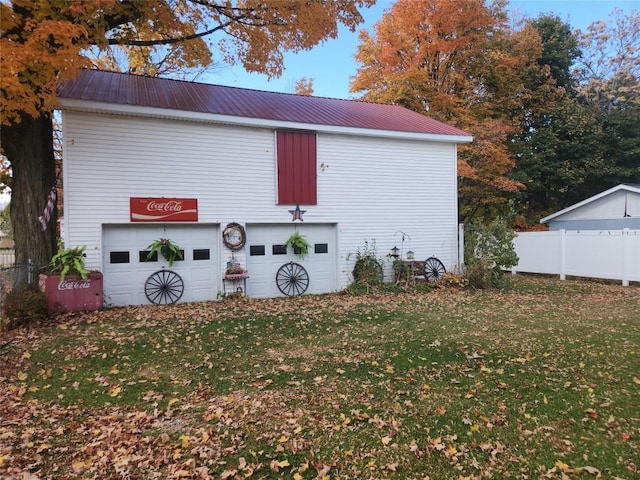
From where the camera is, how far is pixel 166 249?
374 inches

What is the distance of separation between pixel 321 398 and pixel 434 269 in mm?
8741

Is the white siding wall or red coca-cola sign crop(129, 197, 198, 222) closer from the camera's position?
the white siding wall

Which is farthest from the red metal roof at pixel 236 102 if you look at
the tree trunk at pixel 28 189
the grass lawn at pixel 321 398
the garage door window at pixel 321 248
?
the grass lawn at pixel 321 398

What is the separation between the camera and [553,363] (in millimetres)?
5145

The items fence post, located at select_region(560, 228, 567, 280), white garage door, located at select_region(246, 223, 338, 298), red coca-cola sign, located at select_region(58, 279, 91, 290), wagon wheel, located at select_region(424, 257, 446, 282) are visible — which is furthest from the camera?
fence post, located at select_region(560, 228, 567, 280)

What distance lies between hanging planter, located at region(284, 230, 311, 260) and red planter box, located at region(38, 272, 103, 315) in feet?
14.5

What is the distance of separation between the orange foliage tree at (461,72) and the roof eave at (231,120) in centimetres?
639

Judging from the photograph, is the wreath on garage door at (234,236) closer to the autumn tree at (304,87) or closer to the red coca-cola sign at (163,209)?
the red coca-cola sign at (163,209)

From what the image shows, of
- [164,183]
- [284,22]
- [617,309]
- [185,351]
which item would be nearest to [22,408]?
[185,351]

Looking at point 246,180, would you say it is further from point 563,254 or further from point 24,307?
point 563,254

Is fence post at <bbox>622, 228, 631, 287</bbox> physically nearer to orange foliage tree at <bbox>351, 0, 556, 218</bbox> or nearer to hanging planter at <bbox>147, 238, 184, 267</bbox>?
orange foliage tree at <bbox>351, 0, 556, 218</bbox>

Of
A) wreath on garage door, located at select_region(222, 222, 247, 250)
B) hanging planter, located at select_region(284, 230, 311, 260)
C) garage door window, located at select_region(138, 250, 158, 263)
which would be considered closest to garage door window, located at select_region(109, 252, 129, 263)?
garage door window, located at select_region(138, 250, 158, 263)

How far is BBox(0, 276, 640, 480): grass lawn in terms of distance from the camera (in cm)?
306

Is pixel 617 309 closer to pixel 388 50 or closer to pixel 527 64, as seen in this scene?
pixel 388 50
